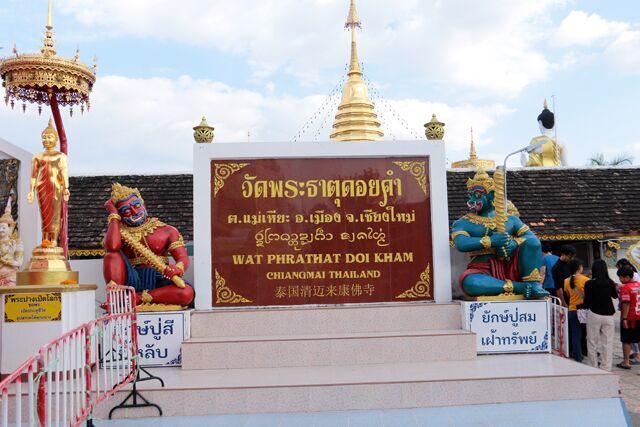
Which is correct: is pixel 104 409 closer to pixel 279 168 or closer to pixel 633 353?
pixel 279 168

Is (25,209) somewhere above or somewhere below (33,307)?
above

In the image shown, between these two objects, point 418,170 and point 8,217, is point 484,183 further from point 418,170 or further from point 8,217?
point 8,217

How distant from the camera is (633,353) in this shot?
7789 mm

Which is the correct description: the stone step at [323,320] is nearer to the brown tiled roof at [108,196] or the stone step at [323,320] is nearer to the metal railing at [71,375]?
the metal railing at [71,375]

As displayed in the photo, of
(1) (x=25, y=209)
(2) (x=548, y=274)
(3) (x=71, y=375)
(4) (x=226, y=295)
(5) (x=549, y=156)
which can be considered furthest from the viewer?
(5) (x=549, y=156)

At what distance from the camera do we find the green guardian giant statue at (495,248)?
6.61m

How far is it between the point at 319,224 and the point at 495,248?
6.78 feet

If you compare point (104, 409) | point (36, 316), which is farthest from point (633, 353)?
point (36, 316)

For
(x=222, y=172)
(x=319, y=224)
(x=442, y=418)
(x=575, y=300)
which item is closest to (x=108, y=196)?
(x=222, y=172)

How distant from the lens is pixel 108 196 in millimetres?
13188

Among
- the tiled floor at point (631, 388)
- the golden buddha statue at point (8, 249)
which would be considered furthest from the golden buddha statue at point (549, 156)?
the golden buddha statue at point (8, 249)

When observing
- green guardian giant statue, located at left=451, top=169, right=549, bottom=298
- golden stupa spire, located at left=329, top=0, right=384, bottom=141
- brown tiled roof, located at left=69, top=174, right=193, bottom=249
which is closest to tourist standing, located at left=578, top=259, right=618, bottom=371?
green guardian giant statue, located at left=451, top=169, right=549, bottom=298

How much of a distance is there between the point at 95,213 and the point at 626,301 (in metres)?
10.1

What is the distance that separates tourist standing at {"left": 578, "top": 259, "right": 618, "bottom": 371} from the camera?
6.68 m
